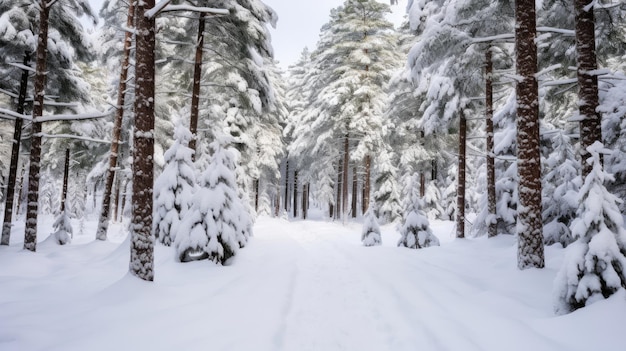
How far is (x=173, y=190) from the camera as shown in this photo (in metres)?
10.5

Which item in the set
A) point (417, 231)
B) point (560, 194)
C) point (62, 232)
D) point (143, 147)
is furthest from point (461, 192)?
point (62, 232)

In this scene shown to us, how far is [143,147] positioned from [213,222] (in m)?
3.35

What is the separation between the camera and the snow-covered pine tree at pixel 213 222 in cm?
875

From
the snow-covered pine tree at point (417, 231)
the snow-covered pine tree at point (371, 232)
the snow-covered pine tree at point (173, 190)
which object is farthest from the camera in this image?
the snow-covered pine tree at point (371, 232)

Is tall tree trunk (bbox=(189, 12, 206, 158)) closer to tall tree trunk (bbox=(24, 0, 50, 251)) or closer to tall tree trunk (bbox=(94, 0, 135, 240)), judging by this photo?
tall tree trunk (bbox=(94, 0, 135, 240))

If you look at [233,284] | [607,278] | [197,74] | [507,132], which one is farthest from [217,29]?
[607,278]

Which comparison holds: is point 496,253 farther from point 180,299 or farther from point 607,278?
point 180,299

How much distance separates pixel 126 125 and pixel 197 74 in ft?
25.9

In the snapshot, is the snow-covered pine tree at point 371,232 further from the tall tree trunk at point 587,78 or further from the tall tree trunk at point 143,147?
the tall tree trunk at point 143,147

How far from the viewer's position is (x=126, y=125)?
Result: 18.1m

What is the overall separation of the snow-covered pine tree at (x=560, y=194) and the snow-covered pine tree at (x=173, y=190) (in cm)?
1013

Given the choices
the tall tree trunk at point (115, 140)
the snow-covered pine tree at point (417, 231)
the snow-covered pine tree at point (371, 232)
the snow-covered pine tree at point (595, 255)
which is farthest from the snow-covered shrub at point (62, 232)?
the snow-covered pine tree at point (595, 255)

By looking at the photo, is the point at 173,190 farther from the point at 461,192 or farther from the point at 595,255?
the point at 461,192

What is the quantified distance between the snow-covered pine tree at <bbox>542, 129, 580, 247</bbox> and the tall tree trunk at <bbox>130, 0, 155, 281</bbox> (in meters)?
9.85
